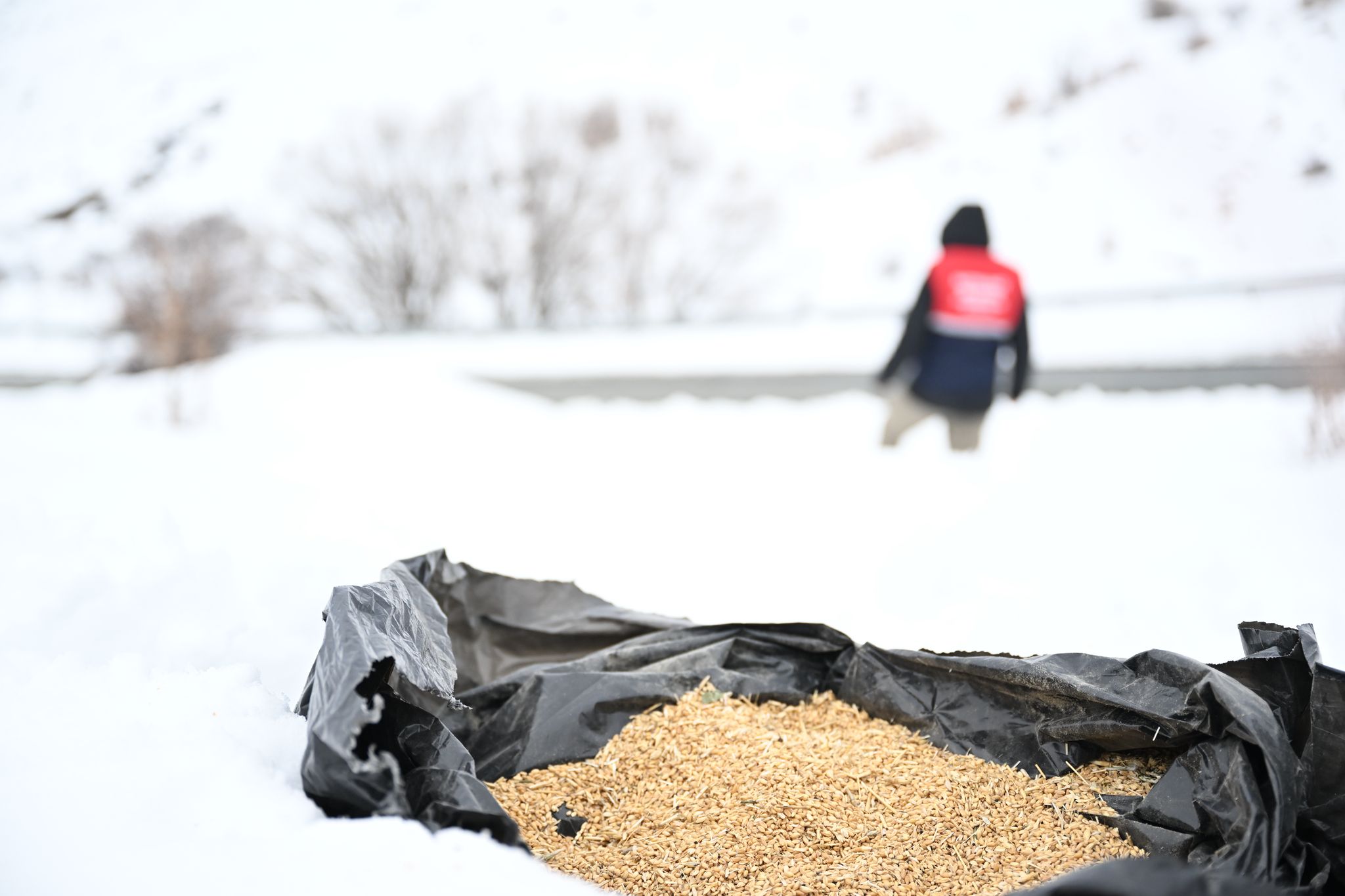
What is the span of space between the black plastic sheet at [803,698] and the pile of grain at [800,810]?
9 centimetres

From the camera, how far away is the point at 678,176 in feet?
50.6

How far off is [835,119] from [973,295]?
1828cm

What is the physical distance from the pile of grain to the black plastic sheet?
91 mm

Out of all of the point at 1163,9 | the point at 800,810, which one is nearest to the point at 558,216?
the point at 800,810

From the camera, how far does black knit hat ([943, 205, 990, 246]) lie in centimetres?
470

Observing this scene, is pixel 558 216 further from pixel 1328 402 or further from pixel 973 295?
pixel 1328 402

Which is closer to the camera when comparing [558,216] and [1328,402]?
[1328,402]

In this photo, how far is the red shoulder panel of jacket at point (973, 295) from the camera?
471 cm

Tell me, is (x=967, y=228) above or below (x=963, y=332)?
above

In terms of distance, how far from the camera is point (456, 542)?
178 inches

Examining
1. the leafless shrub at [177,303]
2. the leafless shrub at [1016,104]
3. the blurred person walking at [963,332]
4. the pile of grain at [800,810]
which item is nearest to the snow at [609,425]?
the leafless shrub at [1016,104]

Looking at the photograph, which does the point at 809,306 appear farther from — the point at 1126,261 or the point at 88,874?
the point at 88,874

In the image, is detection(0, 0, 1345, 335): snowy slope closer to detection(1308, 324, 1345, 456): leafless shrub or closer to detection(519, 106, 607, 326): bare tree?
detection(519, 106, 607, 326): bare tree

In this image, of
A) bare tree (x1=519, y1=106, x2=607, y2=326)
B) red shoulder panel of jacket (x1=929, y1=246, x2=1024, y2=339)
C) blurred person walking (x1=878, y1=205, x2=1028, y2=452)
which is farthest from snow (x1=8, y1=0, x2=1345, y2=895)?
bare tree (x1=519, y1=106, x2=607, y2=326)
